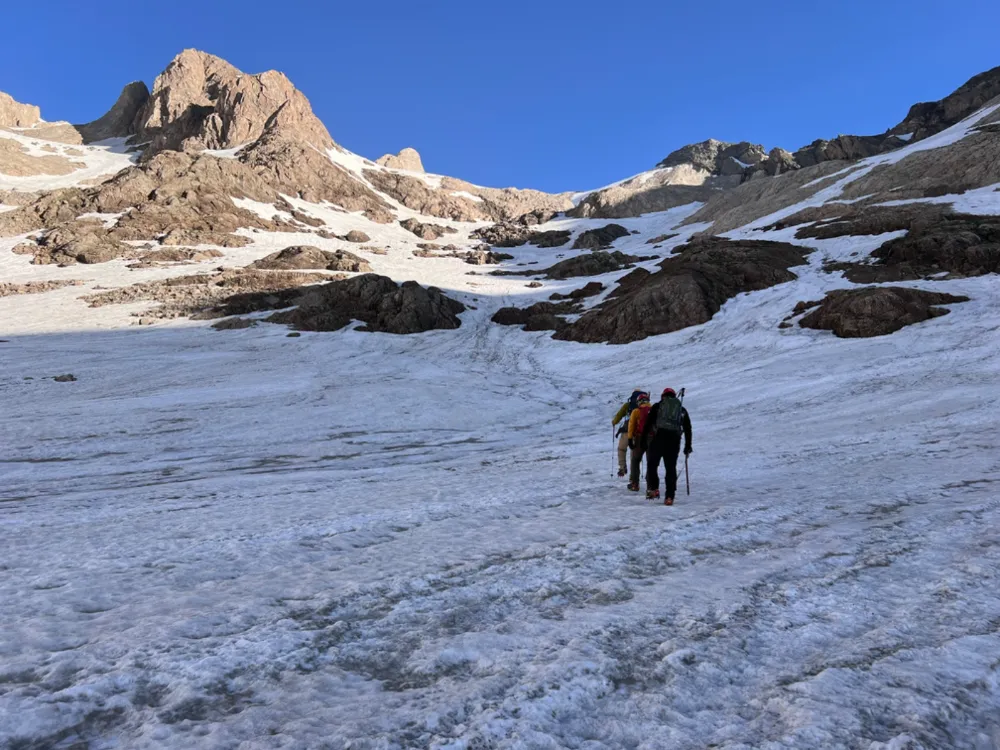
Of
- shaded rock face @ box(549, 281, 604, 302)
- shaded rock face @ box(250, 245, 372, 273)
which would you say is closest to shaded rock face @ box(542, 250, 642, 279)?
shaded rock face @ box(549, 281, 604, 302)

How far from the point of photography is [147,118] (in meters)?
155

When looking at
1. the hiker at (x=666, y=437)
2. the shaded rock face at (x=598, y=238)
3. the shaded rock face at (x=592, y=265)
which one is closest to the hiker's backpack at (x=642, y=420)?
the hiker at (x=666, y=437)

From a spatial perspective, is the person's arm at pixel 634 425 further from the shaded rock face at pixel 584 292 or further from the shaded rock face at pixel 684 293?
the shaded rock face at pixel 584 292

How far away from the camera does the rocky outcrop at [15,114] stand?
6585 inches

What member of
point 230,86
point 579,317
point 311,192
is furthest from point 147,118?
point 579,317

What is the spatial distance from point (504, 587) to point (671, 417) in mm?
4884

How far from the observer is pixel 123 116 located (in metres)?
167

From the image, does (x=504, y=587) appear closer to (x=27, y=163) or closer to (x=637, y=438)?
(x=637, y=438)

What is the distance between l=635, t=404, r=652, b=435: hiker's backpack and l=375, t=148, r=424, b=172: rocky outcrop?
196m

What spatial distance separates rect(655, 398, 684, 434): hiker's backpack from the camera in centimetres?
885

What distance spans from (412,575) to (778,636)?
3.49 metres

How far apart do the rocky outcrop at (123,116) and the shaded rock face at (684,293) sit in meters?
191

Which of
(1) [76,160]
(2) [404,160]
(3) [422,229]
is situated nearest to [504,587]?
(3) [422,229]

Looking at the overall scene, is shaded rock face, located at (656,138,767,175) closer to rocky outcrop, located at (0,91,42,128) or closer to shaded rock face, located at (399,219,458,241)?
shaded rock face, located at (399,219,458,241)
